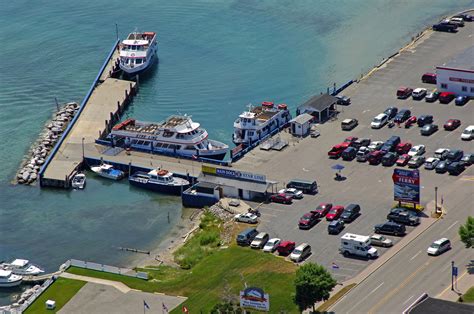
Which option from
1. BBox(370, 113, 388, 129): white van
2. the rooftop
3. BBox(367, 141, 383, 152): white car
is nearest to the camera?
BBox(367, 141, 383, 152): white car

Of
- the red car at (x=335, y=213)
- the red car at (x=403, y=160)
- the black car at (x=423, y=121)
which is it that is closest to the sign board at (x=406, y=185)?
the red car at (x=335, y=213)

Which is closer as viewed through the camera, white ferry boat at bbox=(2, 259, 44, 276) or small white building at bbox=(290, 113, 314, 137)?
white ferry boat at bbox=(2, 259, 44, 276)

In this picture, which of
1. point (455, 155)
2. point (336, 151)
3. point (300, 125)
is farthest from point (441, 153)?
point (300, 125)

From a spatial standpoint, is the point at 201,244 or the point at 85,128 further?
the point at 85,128

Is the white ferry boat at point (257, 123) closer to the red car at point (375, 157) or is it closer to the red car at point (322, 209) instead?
the red car at point (375, 157)

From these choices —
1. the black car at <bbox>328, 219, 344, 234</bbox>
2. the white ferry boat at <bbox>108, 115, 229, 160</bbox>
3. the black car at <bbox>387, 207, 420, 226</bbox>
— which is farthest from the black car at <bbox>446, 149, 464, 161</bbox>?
the white ferry boat at <bbox>108, 115, 229, 160</bbox>

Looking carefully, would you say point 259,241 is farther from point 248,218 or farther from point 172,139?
point 172,139

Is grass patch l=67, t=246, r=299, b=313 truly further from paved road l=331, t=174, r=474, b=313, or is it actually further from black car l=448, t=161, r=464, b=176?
black car l=448, t=161, r=464, b=176
